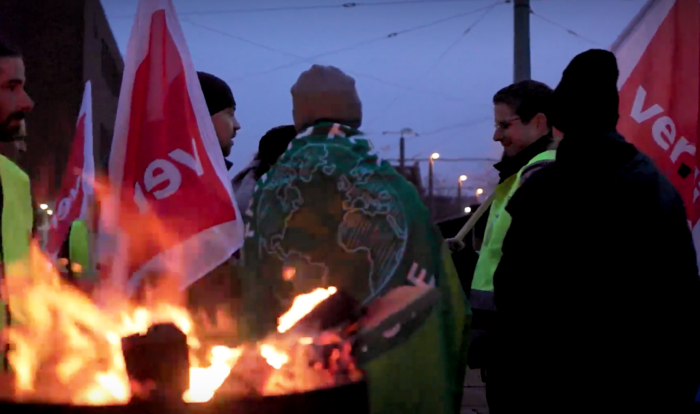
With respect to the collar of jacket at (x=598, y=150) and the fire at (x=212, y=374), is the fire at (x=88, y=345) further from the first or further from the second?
the collar of jacket at (x=598, y=150)

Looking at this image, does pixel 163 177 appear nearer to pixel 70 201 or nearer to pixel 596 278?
A: pixel 596 278

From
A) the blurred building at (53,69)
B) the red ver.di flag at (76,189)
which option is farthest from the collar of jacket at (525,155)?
the blurred building at (53,69)

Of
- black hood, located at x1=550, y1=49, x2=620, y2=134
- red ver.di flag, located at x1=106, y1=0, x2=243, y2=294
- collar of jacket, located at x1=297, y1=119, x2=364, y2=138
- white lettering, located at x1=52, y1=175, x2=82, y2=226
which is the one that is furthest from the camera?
white lettering, located at x1=52, y1=175, x2=82, y2=226

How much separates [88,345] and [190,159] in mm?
830

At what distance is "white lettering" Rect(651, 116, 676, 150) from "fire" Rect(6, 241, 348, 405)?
6.94 feet

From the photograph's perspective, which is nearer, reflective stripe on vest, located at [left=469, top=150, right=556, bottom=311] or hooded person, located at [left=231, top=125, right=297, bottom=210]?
reflective stripe on vest, located at [left=469, top=150, right=556, bottom=311]

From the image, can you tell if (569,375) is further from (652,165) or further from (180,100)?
(180,100)

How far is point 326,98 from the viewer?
2547mm

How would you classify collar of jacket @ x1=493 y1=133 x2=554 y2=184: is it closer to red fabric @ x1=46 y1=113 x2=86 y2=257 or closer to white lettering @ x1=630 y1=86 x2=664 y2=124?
white lettering @ x1=630 y1=86 x2=664 y2=124

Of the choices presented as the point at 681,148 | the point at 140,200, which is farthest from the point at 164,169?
the point at 681,148

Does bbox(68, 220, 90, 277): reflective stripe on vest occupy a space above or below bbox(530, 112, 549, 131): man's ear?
below

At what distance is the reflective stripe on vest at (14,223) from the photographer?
2801 mm

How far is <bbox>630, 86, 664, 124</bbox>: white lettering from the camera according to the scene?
3.70 metres

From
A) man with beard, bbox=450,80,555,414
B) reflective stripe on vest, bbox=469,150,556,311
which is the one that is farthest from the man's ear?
reflective stripe on vest, bbox=469,150,556,311
